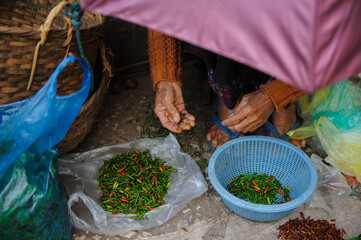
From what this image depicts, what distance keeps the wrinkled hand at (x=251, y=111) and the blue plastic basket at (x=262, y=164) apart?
13cm

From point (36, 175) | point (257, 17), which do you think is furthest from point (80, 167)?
point (257, 17)

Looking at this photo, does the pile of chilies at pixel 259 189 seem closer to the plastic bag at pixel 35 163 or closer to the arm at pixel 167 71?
the arm at pixel 167 71

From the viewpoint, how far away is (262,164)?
2135mm

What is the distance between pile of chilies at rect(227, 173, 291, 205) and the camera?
6.21 feet

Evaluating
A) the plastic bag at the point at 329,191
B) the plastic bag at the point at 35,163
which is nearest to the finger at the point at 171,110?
the plastic bag at the point at 35,163

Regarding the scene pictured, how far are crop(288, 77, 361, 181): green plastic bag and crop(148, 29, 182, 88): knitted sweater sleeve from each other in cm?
87

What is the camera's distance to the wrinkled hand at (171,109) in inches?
78.3

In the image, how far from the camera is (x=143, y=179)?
6.59 ft

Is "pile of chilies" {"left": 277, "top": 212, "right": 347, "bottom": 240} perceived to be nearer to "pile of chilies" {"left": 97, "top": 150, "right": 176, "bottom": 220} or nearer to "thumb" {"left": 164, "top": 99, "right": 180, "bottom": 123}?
"pile of chilies" {"left": 97, "top": 150, "right": 176, "bottom": 220}

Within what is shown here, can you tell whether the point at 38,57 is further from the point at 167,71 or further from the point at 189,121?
the point at 189,121

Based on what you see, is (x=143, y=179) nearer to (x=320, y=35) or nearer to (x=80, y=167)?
(x=80, y=167)

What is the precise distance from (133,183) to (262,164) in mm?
805

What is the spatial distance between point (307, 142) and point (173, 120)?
1.03 m

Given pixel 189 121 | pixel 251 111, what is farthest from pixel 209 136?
pixel 251 111
